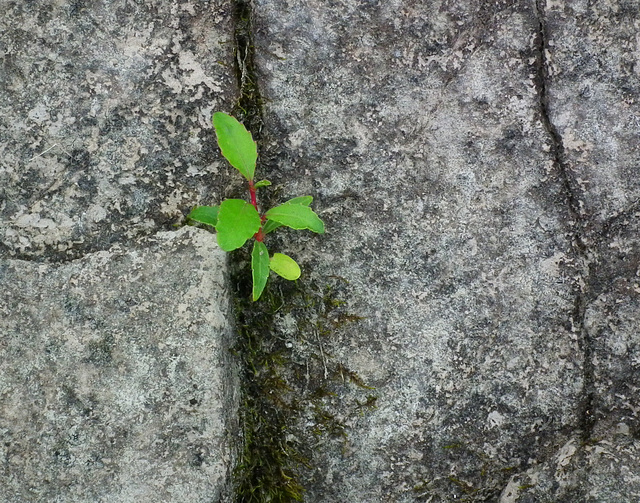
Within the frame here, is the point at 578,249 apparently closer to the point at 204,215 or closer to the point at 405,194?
the point at 405,194

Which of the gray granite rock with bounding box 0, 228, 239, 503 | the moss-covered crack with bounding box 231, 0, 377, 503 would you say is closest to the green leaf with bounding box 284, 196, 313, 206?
the moss-covered crack with bounding box 231, 0, 377, 503

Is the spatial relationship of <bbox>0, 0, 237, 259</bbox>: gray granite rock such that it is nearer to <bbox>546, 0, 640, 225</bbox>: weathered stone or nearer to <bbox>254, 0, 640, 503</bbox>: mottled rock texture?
<bbox>254, 0, 640, 503</bbox>: mottled rock texture

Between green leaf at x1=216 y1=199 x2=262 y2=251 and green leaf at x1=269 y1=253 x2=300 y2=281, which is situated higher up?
green leaf at x1=216 y1=199 x2=262 y2=251

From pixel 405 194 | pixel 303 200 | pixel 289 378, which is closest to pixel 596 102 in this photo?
pixel 405 194

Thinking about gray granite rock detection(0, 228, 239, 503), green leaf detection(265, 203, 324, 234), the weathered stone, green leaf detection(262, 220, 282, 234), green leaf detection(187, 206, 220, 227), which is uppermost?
the weathered stone

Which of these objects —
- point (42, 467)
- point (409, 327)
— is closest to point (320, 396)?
point (409, 327)

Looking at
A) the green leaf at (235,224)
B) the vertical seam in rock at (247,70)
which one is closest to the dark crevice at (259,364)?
the vertical seam in rock at (247,70)
